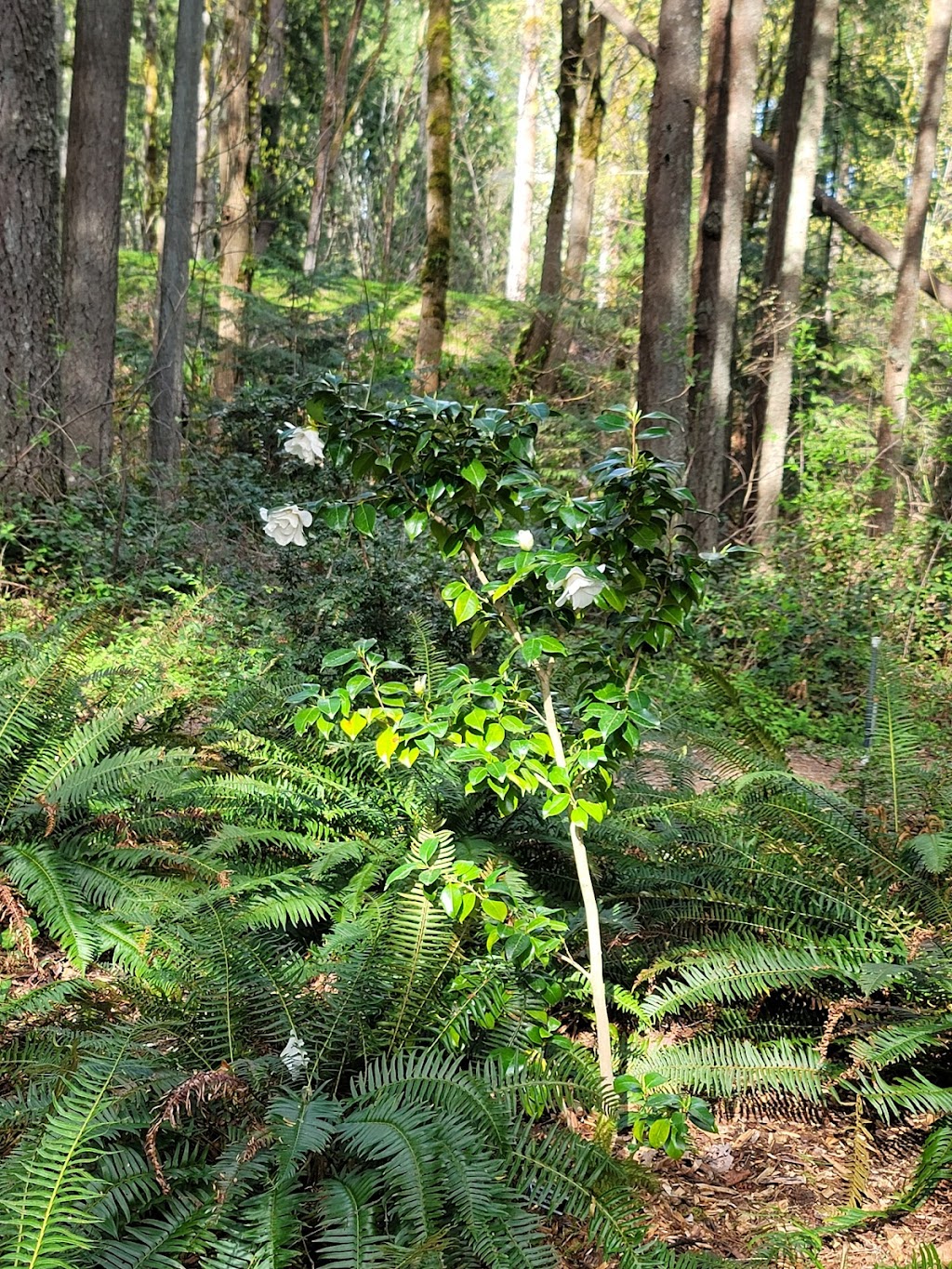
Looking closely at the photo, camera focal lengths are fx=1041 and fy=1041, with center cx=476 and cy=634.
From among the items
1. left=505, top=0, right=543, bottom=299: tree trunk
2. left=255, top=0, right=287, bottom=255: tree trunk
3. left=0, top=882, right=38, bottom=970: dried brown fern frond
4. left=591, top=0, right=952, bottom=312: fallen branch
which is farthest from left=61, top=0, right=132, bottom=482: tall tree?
left=505, top=0, right=543, bottom=299: tree trunk

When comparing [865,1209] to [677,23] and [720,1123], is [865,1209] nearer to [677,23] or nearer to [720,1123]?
[720,1123]

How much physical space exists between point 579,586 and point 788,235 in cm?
1080

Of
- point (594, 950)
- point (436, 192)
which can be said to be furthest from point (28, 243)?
point (594, 950)

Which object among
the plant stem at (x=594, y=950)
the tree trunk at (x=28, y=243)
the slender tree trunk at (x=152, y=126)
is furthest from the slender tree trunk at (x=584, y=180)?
the plant stem at (x=594, y=950)

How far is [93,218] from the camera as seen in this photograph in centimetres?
926

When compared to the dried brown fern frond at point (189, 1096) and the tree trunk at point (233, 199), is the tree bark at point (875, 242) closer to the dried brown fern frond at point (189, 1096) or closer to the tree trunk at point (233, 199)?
the tree trunk at point (233, 199)

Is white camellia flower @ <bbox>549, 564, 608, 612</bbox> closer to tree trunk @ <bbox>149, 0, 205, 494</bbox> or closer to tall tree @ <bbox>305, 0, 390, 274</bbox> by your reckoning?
tree trunk @ <bbox>149, 0, 205, 494</bbox>

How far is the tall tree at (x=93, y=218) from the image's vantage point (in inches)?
356

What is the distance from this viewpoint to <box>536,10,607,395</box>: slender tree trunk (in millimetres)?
15289

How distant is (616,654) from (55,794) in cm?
223

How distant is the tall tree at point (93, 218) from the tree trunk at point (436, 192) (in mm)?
4197

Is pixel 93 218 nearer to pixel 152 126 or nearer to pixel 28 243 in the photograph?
pixel 28 243

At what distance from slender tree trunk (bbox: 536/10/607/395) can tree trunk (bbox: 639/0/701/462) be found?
506 cm

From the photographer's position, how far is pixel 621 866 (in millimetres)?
3910
